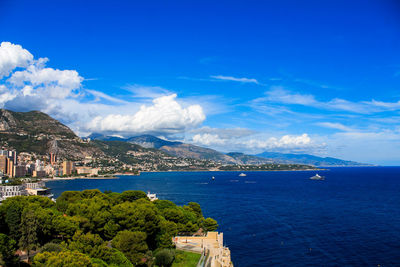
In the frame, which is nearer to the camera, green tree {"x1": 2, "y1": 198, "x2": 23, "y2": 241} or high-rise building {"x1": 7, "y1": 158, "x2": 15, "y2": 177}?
green tree {"x1": 2, "y1": 198, "x2": 23, "y2": 241}

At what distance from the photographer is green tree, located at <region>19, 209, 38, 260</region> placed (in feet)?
78.5

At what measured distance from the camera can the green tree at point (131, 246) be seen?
23641 mm

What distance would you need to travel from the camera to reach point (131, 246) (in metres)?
24.0

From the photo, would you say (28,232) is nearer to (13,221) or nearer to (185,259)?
(13,221)

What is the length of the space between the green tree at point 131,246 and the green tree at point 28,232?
6307 mm

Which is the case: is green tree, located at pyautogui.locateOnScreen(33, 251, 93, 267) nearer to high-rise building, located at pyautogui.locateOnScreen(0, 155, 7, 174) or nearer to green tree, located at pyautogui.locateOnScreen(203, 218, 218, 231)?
green tree, located at pyautogui.locateOnScreen(203, 218, 218, 231)

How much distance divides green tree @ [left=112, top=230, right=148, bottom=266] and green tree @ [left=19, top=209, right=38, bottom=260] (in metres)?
6.31

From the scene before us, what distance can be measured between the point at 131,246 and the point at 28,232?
27.6ft

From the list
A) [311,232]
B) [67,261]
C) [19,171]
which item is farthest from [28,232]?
[19,171]

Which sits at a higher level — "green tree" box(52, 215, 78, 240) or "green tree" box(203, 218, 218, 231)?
"green tree" box(52, 215, 78, 240)

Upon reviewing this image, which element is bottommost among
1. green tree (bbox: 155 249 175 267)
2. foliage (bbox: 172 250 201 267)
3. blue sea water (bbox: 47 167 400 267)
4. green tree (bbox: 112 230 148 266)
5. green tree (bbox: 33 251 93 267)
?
blue sea water (bbox: 47 167 400 267)

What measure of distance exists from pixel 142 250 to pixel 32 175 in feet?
561

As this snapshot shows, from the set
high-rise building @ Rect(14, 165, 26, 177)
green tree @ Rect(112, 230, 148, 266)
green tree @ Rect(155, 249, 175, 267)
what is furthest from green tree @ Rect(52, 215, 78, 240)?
high-rise building @ Rect(14, 165, 26, 177)

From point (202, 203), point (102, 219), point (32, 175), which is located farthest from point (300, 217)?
point (32, 175)
